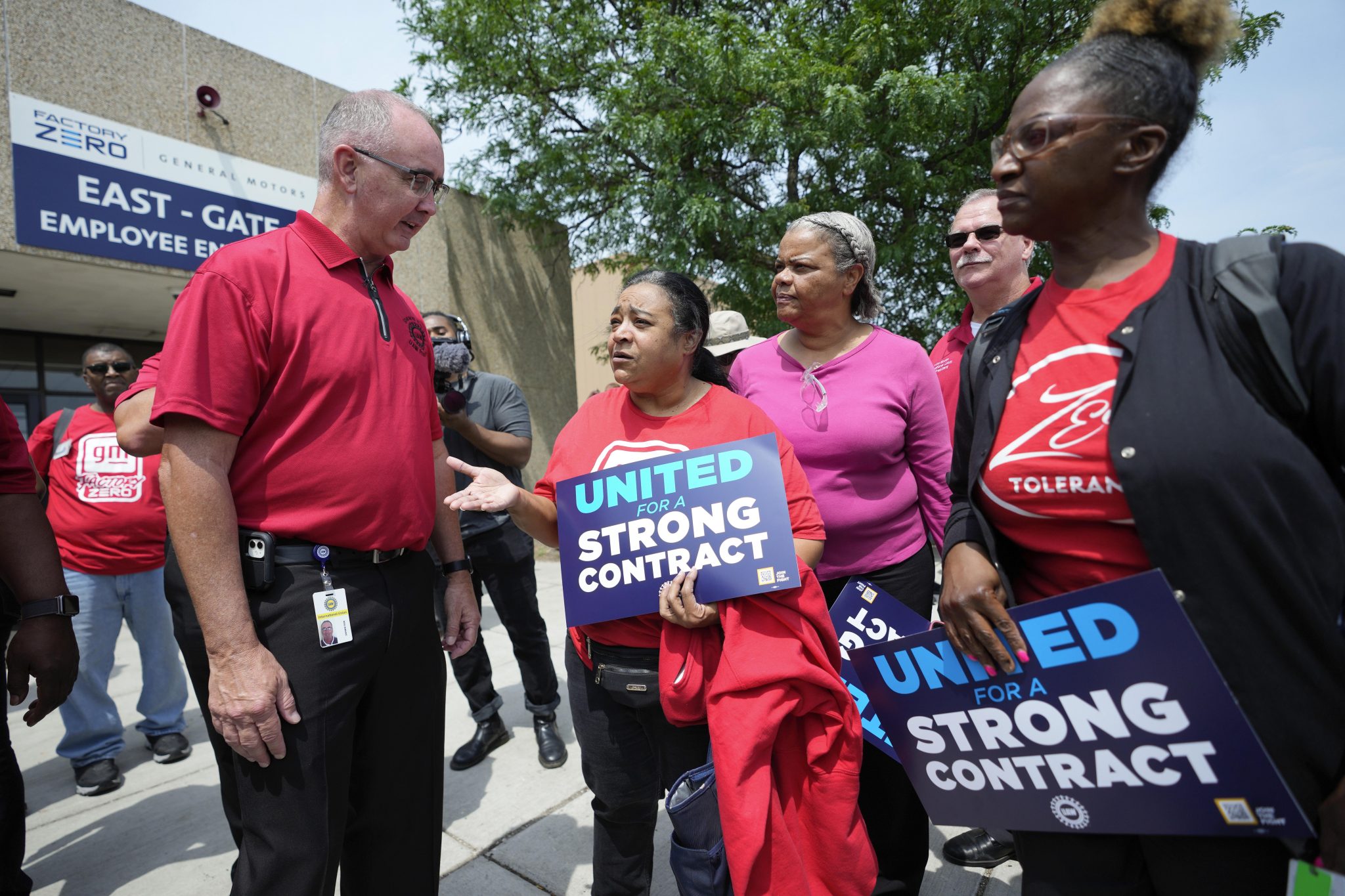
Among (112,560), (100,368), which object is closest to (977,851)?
(112,560)

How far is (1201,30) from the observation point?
124 centimetres

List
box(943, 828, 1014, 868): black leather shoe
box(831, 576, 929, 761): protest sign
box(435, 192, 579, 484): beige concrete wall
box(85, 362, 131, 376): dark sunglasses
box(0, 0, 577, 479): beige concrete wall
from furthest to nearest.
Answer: box(435, 192, 579, 484): beige concrete wall < box(0, 0, 577, 479): beige concrete wall < box(85, 362, 131, 376): dark sunglasses < box(943, 828, 1014, 868): black leather shoe < box(831, 576, 929, 761): protest sign

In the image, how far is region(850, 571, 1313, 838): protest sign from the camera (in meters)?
1.12

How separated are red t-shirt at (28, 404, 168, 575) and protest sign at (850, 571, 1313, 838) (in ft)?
12.5

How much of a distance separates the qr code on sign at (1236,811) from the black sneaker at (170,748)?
437 centimetres

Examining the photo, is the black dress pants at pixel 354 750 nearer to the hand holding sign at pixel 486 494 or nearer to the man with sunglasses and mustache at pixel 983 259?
the hand holding sign at pixel 486 494

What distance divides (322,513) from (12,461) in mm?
1129

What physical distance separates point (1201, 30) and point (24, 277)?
833cm

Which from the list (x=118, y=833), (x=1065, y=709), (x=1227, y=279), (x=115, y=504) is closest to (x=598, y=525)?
(x=1065, y=709)

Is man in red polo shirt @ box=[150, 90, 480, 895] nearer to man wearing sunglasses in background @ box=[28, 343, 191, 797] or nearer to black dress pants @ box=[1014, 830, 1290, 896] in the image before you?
black dress pants @ box=[1014, 830, 1290, 896]

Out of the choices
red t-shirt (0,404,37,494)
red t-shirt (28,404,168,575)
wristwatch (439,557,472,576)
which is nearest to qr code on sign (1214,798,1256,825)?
wristwatch (439,557,472,576)

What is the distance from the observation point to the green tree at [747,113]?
7.22 meters

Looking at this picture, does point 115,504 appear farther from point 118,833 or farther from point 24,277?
point 24,277

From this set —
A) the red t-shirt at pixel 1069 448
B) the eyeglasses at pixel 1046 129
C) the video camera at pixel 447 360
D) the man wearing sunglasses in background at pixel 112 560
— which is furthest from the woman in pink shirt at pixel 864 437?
the man wearing sunglasses in background at pixel 112 560
